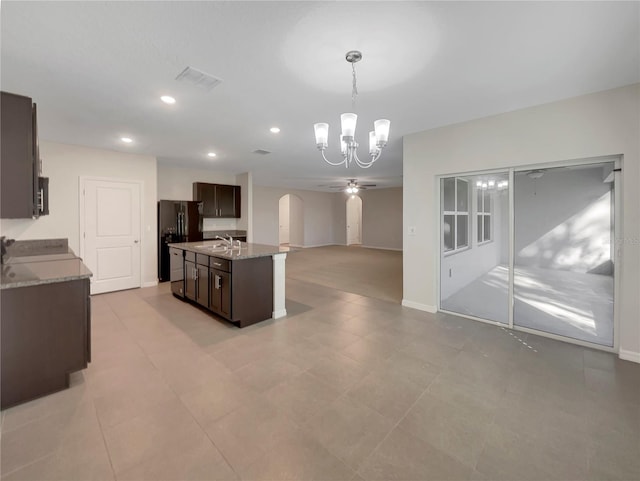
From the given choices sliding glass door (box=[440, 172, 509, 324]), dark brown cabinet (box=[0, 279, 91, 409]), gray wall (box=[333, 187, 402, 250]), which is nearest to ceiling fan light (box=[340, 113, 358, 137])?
sliding glass door (box=[440, 172, 509, 324])

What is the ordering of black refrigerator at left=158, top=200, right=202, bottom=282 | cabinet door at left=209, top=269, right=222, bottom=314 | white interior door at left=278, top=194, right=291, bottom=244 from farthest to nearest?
white interior door at left=278, top=194, right=291, bottom=244 → black refrigerator at left=158, top=200, right=202, bottom=282 → cabinet door at left=209, top=269, right=222, bottom=314

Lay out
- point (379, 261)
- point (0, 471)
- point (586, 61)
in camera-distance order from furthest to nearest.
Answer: point (379, 261) → point (586, 61) → point (0, 471)

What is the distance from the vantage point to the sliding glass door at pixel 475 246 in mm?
3605

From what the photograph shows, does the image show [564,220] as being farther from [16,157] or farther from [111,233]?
[111,233]

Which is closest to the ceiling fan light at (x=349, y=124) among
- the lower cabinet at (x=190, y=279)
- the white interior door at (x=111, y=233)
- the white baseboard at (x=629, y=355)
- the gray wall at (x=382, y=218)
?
the lower cabinet at (x=190, y=279)

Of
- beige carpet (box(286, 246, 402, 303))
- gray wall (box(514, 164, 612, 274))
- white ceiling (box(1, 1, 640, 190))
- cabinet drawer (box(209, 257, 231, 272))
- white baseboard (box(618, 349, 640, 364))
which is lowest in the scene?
white baseboard (box(618, 349, 640, 364))

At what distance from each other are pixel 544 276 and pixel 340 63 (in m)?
3.28

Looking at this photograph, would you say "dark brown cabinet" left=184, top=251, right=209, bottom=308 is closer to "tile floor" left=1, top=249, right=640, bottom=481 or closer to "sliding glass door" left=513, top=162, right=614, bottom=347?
"tile floor" left=1, top=249, right=640, bottom=481

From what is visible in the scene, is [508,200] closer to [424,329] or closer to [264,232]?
[424,329]

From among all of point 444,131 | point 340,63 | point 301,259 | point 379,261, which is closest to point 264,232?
point 301,259

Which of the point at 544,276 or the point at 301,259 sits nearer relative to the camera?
the point at 544,276

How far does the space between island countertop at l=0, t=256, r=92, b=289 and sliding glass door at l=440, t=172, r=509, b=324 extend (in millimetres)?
4156

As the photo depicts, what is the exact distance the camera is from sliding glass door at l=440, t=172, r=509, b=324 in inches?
142

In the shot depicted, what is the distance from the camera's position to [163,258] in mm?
5852
